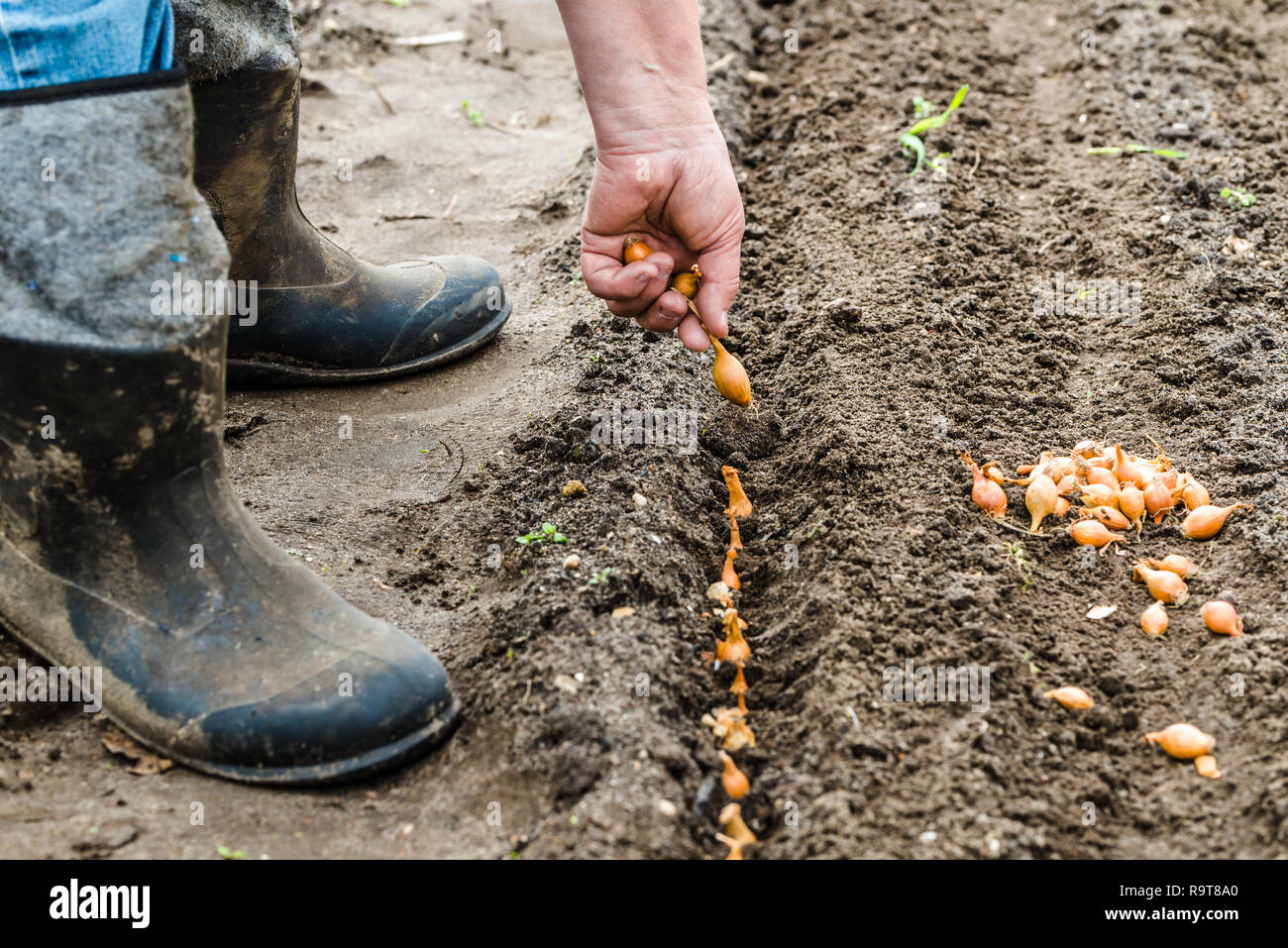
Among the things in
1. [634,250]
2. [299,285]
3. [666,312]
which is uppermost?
[634,250]

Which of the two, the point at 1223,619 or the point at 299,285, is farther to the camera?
the point at 299,285

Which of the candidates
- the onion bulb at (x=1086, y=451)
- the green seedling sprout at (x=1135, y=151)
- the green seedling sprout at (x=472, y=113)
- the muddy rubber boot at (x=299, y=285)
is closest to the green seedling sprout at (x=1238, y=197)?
the green seedling sprout at (x=1135, y=151)

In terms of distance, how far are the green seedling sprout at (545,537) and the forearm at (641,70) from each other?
675 mm

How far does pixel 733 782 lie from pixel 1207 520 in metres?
1.04

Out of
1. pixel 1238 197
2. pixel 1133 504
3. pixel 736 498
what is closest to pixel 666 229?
pixel 736 498

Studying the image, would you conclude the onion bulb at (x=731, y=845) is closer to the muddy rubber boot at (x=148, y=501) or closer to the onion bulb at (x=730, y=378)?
the muddy rubber boot at (x=148, y=501)

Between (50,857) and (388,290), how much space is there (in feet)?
5.06

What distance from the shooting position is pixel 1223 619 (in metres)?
1.72

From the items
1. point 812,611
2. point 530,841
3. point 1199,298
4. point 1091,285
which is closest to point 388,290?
point 812,611

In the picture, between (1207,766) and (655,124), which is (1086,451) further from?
(655,124)

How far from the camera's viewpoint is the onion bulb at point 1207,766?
150 cm

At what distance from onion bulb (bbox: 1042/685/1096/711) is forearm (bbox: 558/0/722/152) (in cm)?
108

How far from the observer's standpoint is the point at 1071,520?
6.61ft

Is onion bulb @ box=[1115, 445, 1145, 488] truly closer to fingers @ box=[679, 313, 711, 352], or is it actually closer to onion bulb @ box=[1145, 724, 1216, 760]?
onion bulb @ box=[1145, 724, 1216, 760]
